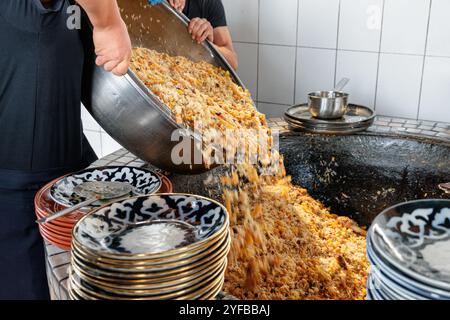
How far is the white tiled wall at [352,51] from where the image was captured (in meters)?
→ 2.48

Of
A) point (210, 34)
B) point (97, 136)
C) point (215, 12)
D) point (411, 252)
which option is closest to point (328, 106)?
point (210, 34)

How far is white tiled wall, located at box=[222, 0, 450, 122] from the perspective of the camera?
8.13 feet

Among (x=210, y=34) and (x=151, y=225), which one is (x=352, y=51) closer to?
(x=210, y=34)

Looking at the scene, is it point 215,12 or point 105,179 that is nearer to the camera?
point 105,179

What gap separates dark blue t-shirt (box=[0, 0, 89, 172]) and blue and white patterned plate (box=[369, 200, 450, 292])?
3.44ft

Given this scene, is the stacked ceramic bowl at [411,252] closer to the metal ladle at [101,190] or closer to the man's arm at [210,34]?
the metal ladle at [101,190]

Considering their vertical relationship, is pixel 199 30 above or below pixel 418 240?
above

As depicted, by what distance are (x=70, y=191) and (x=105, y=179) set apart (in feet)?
0.46

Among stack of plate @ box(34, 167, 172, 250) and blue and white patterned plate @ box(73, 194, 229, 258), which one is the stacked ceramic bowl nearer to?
blue and white patterned plate @ box(73, 194, 229, 258)

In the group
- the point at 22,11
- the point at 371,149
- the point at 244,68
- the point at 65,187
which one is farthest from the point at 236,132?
the point at 244,68

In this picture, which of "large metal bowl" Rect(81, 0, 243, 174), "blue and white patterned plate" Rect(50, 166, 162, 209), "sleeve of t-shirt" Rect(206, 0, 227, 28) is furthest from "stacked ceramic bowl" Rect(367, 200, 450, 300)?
"sleeve of t-shirt" Rect(206, 0, 227, 28)

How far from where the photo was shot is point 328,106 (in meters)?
2.18

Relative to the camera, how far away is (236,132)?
150 centimetres
